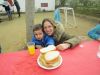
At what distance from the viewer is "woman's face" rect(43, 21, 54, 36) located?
221 centimetres

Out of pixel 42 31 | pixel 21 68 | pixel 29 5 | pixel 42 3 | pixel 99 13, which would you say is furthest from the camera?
pixel 42 3

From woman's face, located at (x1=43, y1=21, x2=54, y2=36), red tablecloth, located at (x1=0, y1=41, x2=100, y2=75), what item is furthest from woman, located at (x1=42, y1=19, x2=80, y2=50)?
red tablecloth, located at (x1=0, y1=41, x2=100, y2=75)

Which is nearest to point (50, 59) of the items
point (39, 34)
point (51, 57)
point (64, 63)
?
point (51, 57)

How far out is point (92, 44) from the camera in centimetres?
213

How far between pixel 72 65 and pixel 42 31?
78 cm

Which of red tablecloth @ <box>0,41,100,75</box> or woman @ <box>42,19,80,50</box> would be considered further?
woman @ <box>42,19,80,50</box>

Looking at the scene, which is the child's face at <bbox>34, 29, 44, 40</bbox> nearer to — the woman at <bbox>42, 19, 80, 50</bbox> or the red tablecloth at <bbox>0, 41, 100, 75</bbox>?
the woman at <bbox>42, 19, 80, 50</bbox>

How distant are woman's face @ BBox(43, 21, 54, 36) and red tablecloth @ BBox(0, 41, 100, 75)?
38cm

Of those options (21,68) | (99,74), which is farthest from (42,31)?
(99,74)

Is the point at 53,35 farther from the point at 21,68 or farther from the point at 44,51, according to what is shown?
the point at 21,68

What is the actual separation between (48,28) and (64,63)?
66cm

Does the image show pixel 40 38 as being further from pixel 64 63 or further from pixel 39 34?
pixel 64 63

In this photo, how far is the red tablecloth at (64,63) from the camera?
1509mm

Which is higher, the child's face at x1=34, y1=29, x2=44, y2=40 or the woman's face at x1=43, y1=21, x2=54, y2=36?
the woman's face at x1=43, y1=21, x2=54, y2=36
